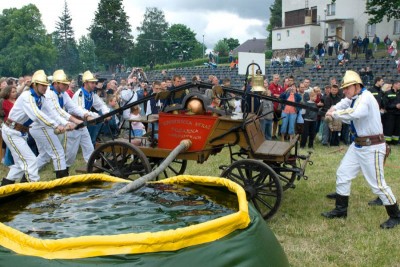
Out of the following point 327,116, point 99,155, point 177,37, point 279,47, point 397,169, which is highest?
point 177,37

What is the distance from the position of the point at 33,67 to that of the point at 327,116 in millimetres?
68775

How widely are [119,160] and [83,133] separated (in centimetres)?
141

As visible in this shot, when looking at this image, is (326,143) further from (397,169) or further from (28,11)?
(28,11)

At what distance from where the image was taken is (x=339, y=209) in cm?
578

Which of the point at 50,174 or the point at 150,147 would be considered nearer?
the point at 150,147

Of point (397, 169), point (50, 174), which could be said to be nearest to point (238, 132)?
point (50, 174)

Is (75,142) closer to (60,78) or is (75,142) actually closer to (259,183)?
(60,78)

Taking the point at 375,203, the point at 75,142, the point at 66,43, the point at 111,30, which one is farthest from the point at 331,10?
the point at 66,43

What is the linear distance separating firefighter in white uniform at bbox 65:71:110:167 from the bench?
287cm

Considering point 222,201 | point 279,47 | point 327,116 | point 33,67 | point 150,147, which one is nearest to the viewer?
point 222,201

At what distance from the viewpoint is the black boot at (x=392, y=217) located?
5.43 meters

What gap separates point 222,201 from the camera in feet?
11.6

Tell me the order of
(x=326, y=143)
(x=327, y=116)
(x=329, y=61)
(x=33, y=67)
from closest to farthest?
(x=327, y=116)
(x=326, y=143)
(x=329, y=61)
(x=33, y=67)

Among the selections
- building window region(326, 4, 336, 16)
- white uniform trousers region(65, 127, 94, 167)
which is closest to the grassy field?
white uniform trousers region(65, 127, 94, 167)
